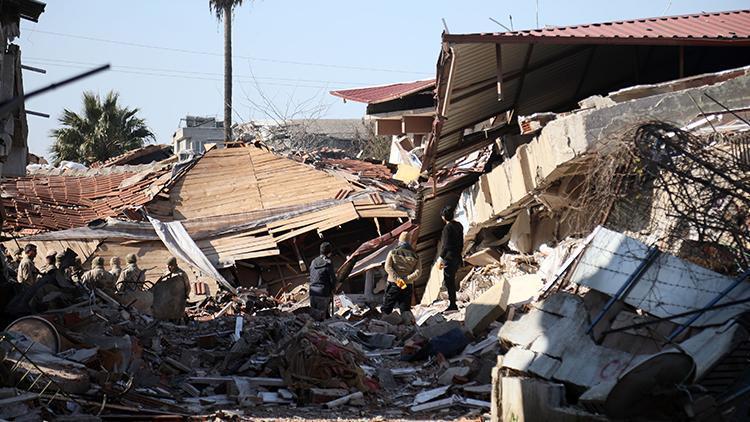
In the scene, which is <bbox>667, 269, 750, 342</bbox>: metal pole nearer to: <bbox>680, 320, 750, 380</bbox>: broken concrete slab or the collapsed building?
<bbox>680, 320, 750, 380</bbox>: broken concrete slab

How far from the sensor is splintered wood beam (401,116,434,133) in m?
21.5

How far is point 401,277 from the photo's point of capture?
16750mm

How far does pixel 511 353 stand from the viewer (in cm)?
947

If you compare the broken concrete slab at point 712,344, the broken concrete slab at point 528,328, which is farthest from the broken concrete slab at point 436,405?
the broken concrete slab at point 712,344

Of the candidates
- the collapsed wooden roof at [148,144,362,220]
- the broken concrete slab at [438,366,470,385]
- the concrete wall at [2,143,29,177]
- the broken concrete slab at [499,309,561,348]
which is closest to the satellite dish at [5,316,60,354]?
the broken concrete slab at [438,366,470,385]

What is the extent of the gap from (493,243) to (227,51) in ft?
81.2

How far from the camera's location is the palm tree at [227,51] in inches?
1631

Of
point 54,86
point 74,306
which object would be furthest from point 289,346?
point 54,86

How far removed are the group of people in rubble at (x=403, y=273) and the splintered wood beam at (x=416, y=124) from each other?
461 cm

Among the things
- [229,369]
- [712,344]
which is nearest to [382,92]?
[229,369]

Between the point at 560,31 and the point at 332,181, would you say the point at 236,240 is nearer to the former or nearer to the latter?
the point at 332,181

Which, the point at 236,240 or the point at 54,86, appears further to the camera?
the point at 236,240

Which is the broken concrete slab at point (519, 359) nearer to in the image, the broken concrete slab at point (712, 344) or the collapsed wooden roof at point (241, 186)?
the broken concrete slab at point (712, 344)

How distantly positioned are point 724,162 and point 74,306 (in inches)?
305
